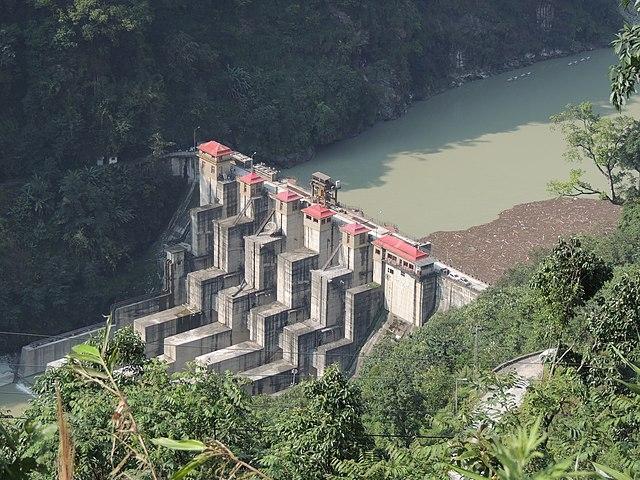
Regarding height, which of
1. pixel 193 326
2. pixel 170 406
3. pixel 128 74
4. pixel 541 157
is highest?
pixel 170 406

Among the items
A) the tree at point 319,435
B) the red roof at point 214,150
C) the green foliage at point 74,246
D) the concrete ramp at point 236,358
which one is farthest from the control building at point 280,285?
the tree at point 319,435

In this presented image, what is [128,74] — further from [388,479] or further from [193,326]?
→ [388,479]

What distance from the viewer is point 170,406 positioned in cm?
852

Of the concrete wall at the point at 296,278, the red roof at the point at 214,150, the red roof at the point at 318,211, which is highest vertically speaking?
the red roof at the point at 214,150

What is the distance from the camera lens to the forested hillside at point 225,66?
1163 inches

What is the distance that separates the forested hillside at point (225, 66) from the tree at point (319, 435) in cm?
2060

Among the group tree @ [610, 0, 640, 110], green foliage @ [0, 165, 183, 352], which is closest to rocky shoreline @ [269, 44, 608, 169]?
green foliage @ [0, 165, 183, 352]

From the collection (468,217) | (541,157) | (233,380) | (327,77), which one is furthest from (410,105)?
(233,380)

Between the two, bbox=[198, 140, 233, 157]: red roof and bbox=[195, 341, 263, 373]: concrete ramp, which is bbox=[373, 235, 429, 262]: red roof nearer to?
bbox=[195, 341, 263, 373]: concrete ramp

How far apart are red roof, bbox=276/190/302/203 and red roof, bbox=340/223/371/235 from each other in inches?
65.4

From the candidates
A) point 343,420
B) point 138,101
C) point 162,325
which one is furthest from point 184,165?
point 343,420

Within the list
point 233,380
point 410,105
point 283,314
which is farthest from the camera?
point 410,105

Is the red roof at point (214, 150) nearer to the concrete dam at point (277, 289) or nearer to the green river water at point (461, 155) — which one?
the concrete dam at point (277, 289)

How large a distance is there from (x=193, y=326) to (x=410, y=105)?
48.3ft
